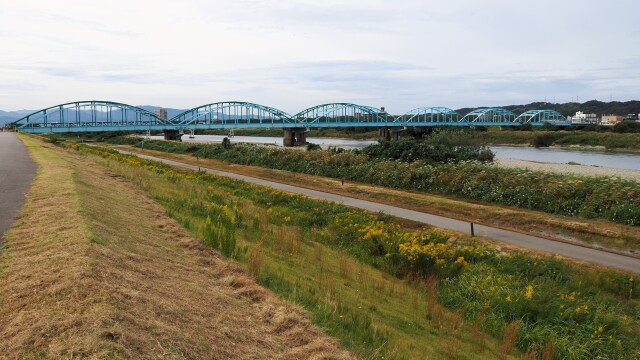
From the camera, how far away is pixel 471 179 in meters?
35.6

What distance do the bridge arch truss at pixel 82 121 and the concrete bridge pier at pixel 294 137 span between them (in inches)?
1058

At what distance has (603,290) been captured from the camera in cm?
1313

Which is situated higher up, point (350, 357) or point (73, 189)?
point (73, 189)

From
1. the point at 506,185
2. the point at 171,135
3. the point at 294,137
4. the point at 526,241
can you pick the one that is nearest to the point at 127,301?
the point at 526,241

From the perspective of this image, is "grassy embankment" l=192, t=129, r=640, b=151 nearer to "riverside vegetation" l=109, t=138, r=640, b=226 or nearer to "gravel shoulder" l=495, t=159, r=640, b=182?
"gravel shoulder" l=495, t=159, r=640, b=182

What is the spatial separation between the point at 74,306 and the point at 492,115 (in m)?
172

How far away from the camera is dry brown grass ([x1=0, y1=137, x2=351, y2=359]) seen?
4.87m

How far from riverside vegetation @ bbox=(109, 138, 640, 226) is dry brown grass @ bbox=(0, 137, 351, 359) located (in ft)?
76.5

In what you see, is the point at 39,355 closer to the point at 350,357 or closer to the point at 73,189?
the point at 350,357

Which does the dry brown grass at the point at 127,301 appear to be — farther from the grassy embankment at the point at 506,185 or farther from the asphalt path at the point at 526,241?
the grassy embankment at the point at 506,185

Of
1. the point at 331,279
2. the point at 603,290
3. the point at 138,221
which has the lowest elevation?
the point at 603,290

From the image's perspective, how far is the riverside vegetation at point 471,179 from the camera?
27188 mm

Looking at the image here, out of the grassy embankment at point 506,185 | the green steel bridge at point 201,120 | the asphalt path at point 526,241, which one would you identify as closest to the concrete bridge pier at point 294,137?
the green steel bridge at point 201,120

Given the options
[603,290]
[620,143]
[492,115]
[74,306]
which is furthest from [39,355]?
[492,115]
